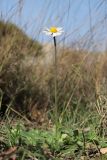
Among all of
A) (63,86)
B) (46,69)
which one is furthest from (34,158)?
(46,69)

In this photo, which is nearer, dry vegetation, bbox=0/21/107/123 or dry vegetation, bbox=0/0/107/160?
dry vegetation, bbox=0/0/107/160

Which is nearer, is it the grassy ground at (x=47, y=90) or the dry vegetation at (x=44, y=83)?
the grassy ground at (x=47, y=90)

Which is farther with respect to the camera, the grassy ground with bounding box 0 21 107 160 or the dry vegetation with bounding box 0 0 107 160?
the dry vegetation with bounding box 0 0 107 160

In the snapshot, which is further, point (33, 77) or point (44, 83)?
point (44, 83)

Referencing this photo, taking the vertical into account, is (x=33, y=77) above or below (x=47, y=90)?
above

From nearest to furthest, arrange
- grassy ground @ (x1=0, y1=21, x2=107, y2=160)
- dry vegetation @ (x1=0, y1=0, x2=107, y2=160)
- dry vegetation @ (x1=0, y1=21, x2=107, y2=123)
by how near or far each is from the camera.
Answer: grassy ground @ (x1=0, y1=21, x2=107, y2=160) → dry vegetation @ (x1=0, y1=0, x2=107, y2=160) → dry vegetation @ (x1=0, y1=21, x2=107, y2=123)

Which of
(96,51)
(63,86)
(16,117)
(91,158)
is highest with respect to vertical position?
(96,51)

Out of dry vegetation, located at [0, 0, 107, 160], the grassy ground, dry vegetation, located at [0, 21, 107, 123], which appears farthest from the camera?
dry vegetation, located at [0, 21, 107, 123]

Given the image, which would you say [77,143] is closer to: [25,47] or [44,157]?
[44,157]
